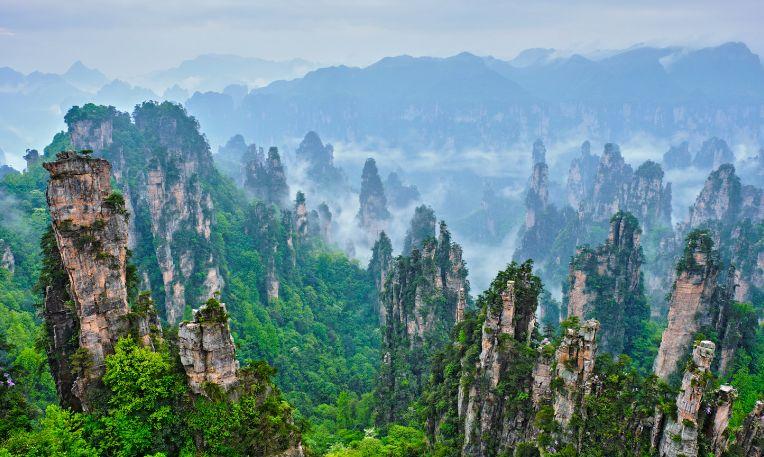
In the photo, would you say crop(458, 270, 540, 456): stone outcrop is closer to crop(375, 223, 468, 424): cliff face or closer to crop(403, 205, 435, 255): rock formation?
crop(375, 223, 468, 424): cliff face

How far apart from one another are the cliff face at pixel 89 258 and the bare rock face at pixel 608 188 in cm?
11155

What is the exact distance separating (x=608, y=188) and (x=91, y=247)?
12521cm

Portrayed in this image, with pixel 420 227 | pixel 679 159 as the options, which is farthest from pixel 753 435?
pixel 679 159

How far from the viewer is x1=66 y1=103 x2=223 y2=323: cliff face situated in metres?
53.5

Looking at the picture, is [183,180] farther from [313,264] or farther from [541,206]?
[541,206]

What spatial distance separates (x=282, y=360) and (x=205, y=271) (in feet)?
41.0

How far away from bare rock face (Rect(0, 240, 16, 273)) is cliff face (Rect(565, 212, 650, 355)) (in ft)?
172

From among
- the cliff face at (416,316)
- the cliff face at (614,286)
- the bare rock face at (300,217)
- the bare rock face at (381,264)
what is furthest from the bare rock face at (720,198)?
the bare rock face at (300,217)

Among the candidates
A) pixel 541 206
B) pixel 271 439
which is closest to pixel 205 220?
pixel 271 439

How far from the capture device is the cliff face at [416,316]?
141ft

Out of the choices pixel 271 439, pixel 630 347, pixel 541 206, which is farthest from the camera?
pixel 541 206

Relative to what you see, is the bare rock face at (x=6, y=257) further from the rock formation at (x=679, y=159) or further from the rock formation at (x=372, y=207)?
the rock formation at (x=679, y=159)

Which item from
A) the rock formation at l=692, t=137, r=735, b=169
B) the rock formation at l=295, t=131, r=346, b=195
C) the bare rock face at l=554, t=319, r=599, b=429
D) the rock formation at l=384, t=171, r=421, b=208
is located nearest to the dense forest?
the bare rock face at l=554, t=319, r=599, b=429

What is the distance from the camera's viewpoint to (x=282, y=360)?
174 ft
